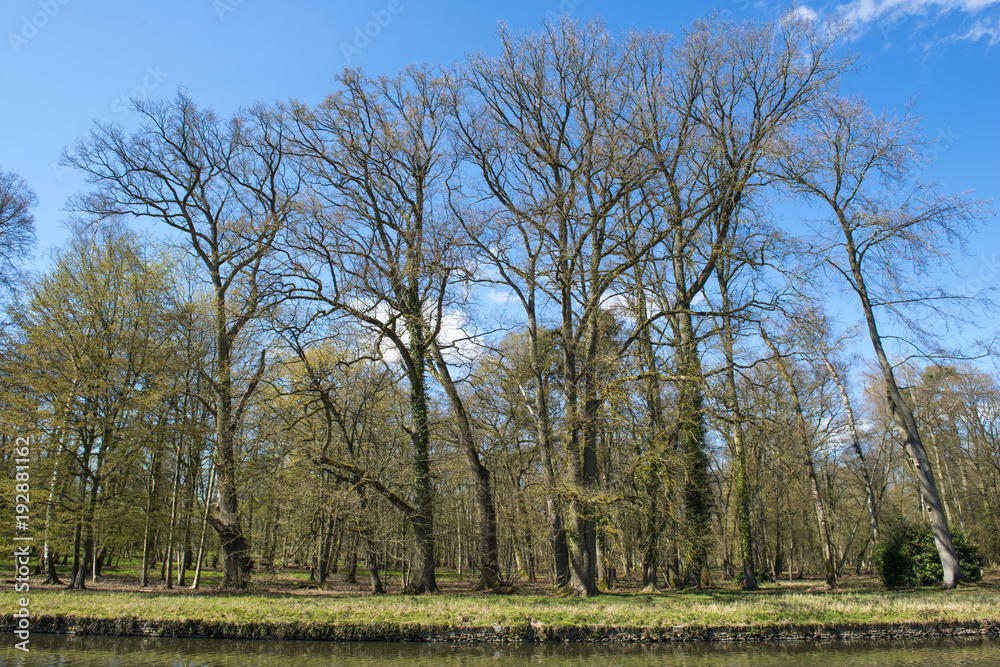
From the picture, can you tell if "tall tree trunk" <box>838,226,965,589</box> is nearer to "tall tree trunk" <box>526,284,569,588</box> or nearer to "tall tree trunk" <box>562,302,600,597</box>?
"tall tree trunk" <box>562,302,600,597</box>

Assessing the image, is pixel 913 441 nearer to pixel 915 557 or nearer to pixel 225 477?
pixel 915 557

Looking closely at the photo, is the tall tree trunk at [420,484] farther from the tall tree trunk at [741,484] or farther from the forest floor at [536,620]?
the tall tree trunk at [741,484]

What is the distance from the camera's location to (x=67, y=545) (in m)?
17.5

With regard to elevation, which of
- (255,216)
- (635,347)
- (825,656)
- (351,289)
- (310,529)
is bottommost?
(825,656)

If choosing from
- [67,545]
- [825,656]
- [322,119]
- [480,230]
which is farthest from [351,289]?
[825,656]

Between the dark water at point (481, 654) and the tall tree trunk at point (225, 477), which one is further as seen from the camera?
the tall tree trunk at point (225, 477)

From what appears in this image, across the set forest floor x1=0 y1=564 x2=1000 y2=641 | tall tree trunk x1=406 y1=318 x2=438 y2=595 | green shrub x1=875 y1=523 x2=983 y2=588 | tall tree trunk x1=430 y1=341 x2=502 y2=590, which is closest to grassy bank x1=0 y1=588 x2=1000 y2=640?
forest floor x1=0 y1=564 x2=1000 y2=641

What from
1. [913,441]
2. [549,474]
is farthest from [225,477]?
[913,441]

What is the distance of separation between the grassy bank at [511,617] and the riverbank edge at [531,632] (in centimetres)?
2

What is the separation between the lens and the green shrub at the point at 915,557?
682 inches

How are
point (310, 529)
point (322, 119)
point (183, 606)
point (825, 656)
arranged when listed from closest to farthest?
point (825, 656)
point (183, 606)
point (310, 529)
point (322, 119)

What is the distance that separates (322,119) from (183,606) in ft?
46.1

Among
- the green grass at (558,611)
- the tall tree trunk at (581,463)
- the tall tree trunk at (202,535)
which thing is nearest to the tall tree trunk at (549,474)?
the tall tree trunk at (581,463)

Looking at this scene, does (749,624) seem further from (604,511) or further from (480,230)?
(480,230)
